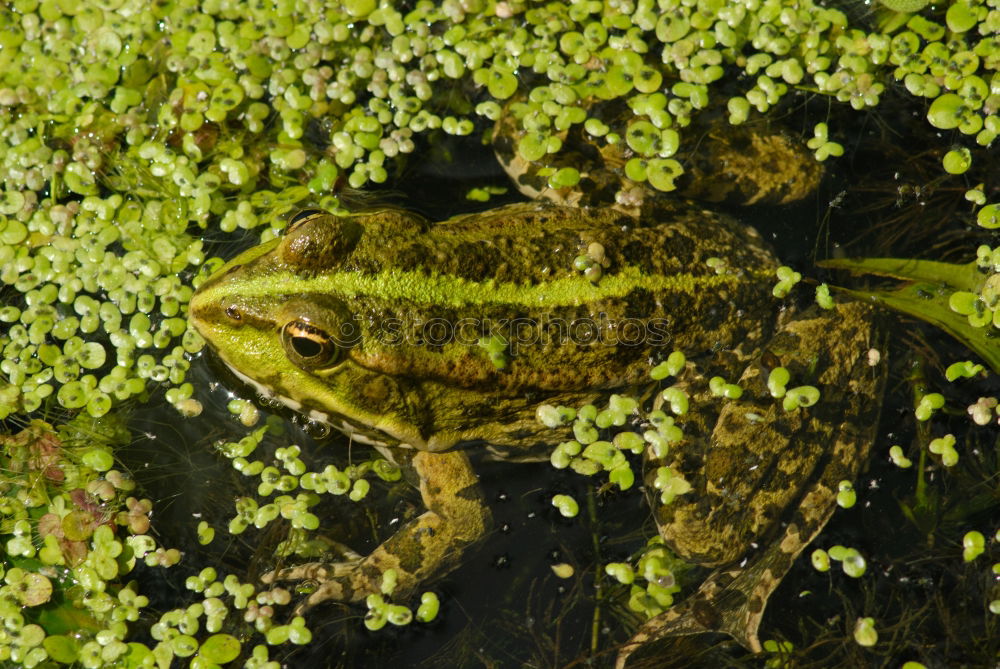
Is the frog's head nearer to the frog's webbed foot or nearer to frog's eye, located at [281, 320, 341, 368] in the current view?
frog's eye, located at [281, 320, 341, 368]

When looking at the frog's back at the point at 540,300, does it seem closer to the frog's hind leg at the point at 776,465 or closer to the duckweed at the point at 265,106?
the frog's hind leg at the point at 776,465

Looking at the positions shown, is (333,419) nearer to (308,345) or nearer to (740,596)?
(308,345)

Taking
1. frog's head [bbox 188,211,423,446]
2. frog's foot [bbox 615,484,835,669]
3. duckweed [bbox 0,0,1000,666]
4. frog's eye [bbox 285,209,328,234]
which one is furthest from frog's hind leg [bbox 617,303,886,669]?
frog's eye [bbox 285,209,328,234]

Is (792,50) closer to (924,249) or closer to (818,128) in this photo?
(818,128)

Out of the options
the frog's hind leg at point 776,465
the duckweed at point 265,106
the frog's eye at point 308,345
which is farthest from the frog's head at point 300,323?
the frog's hind leg at point 776,465

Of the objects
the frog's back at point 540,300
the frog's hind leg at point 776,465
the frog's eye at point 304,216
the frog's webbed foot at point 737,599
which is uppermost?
the frog's eye at point 304,216

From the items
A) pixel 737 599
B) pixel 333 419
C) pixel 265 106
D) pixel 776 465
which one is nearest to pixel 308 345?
pixel 333 419
